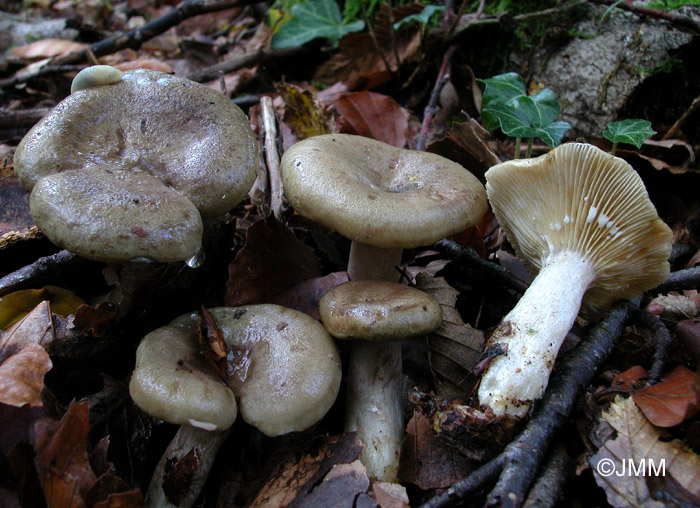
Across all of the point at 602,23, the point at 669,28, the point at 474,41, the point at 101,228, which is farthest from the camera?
the point at 474,41

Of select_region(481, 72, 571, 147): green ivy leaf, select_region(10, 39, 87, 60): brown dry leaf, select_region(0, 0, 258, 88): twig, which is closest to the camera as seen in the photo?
select_region(481, 72, 571, 147): green ivy leaf

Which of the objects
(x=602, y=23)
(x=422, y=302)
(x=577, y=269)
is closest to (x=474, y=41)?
(x=602, y=23)

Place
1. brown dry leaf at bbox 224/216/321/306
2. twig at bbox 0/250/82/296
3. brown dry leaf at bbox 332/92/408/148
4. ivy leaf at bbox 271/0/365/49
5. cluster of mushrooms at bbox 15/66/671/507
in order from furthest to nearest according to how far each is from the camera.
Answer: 1. ivy leaf at bbox 271/0/365/49
2. brown dry leaf at bbox 332/92/408/148
3. brown dry leaf at bbox 224/216/321/306
4. twig at bbox 0/250/82/296
5. cluster of mushrooms at bbox 15/66/671/507

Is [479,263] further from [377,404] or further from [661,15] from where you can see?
[661,15]

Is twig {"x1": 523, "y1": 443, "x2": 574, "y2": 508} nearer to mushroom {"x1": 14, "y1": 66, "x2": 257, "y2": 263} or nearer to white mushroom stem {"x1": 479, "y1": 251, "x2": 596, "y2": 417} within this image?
white mushroom stem {"x1": 479, "y1": 251, "x2": 596, "y2": 417}

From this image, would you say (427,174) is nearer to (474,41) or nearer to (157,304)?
(157,304)

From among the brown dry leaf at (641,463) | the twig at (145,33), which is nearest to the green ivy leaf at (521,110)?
the brown dry leaf at (641,463)

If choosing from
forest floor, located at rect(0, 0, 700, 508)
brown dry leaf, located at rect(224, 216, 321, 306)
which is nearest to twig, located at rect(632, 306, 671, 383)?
forest floor, located at rect(0, 0, 700, 508)
